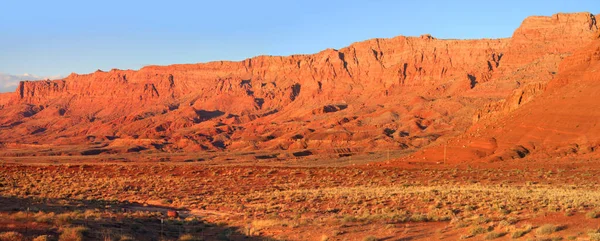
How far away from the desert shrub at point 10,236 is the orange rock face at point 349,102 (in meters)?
57.1

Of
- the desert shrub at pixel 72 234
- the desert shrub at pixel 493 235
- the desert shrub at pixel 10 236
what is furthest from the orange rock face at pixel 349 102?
the desert shrub at pixel 10 236

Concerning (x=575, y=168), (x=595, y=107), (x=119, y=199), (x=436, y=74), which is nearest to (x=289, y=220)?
(x=119, y=199)

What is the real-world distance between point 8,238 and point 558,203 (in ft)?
57.7

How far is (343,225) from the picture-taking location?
18.7m

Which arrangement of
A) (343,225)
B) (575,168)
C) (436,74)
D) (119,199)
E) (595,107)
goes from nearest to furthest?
(343,225)
(119,199)
(575,168)
(595,107)
(436,74)

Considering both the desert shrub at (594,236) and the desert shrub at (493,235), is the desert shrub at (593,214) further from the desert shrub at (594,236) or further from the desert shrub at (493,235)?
the desert shrub at (493,235)

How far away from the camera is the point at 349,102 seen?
527 feet

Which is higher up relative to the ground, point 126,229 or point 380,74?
point 380,74

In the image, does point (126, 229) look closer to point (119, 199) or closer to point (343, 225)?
point (343, 225)

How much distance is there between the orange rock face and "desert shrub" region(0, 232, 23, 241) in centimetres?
5710

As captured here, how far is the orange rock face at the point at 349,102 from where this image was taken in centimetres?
10950

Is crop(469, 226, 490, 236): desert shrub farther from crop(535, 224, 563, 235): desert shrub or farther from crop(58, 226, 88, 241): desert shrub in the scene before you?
crop(58, 226, 88, 241): desert shrub

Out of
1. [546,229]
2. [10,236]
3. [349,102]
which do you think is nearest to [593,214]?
[546,229]

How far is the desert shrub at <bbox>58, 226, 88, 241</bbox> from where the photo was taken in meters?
13.9
